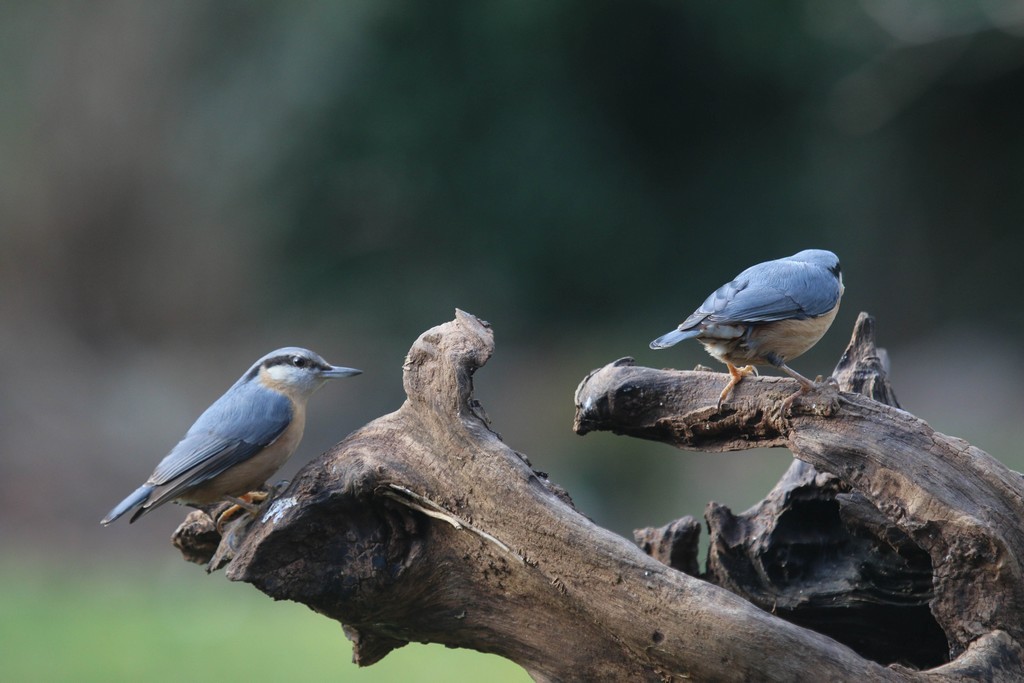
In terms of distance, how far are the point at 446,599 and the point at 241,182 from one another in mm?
7582

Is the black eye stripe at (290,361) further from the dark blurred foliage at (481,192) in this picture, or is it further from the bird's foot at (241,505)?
the dark blurred foliage at (481,192)

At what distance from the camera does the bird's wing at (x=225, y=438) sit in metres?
3.13

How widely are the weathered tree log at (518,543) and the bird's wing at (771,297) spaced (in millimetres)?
368

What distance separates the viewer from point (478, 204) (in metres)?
9.81

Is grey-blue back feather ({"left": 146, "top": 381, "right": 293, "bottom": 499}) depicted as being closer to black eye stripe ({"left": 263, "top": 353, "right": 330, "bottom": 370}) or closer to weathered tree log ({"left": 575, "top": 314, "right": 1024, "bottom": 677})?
black eye stripe ({"left": 263, "top": 353, "right": 330, "bottom": 370})

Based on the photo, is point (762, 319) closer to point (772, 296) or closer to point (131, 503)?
point (772, 296)

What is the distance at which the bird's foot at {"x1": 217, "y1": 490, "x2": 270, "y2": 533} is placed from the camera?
121 inches

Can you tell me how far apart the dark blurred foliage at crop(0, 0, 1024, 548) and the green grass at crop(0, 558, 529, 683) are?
2112mm

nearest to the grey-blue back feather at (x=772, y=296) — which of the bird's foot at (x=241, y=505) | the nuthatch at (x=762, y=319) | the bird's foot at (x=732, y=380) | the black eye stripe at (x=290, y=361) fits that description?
the nuthatch at (x=762, y=319)

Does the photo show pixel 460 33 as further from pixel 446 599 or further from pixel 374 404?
pixel 446 599

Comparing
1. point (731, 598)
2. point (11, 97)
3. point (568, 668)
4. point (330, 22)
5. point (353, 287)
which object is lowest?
point (568, 668)

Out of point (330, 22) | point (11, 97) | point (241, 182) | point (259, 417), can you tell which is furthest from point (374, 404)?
point (259, 417)

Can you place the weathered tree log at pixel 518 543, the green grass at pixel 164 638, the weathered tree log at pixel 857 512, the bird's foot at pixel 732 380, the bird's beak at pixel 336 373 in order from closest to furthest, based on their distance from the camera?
the weathered tree log at pixel 518 543, the weathered tree log at pixel 857 512, the bird's foot at pixel 732 380, the bird's beak at pixel 336 373, the green grass at pixel 164 638

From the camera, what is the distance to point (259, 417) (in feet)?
10.8
